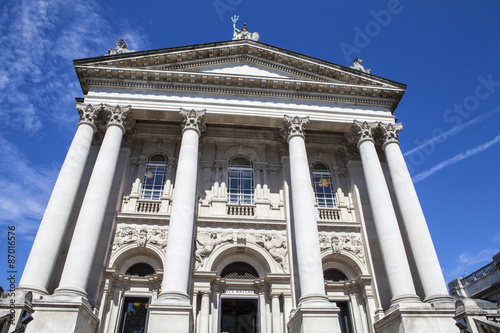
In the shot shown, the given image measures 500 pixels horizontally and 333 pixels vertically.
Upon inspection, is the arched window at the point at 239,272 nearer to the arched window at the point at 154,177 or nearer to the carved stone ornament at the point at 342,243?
the carved stone ornament at the point at 342,243

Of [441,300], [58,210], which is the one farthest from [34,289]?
[441,300]

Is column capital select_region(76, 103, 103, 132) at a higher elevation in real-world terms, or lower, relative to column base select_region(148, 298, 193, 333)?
higher

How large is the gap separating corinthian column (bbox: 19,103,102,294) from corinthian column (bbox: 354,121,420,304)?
12.2 metres

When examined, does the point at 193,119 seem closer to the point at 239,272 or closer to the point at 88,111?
the point at 88,111

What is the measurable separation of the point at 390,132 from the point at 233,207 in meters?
8.35

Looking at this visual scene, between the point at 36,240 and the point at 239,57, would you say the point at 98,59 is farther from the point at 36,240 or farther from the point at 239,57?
the point at 36,240

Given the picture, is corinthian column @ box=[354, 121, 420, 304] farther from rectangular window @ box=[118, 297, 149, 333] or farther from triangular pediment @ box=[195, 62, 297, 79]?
rectangular window @ box=[118, 297, 149, 333]

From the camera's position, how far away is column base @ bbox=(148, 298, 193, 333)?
1155cm

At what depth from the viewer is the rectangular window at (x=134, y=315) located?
14.6 m

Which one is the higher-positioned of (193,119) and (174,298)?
(193,119)

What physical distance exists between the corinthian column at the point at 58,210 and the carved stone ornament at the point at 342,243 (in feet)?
35.3

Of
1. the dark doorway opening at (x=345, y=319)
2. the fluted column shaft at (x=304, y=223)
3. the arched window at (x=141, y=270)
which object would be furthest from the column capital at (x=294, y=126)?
the arched window at (x=141, y=270)

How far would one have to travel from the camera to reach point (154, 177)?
60.6ft

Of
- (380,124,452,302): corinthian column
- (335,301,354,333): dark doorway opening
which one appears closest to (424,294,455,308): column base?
(380,124,452,302): corinthian column
